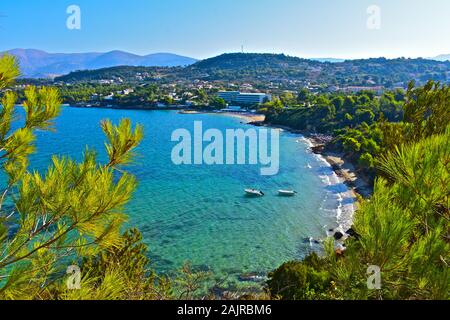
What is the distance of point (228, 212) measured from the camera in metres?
24.1

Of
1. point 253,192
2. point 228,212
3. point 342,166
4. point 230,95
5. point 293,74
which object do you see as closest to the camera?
point 228,212

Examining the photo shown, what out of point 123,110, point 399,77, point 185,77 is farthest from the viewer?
point 185,77

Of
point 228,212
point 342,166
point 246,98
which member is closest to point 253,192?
point 228,212

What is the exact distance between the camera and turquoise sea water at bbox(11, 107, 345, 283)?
1758 centimetres

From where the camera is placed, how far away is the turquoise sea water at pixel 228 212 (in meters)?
17.6

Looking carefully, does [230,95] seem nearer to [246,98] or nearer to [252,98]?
[246,98]

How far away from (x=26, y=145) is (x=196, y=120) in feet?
228

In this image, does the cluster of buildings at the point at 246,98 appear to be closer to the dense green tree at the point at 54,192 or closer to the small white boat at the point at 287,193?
the small white boat at the point at 287,193

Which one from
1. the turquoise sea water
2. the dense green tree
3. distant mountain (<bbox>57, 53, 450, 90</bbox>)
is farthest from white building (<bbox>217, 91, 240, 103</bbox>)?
the dense green tree

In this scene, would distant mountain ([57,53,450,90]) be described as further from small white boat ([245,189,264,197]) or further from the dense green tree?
the dense green tree

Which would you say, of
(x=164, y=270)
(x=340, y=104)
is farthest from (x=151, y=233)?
(x=340, y=104)

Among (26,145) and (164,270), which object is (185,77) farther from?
(26,145)

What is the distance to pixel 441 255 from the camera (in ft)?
10.4

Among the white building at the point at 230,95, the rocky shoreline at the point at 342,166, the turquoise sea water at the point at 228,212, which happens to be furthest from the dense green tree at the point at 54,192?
the white building at the point at 230,95
